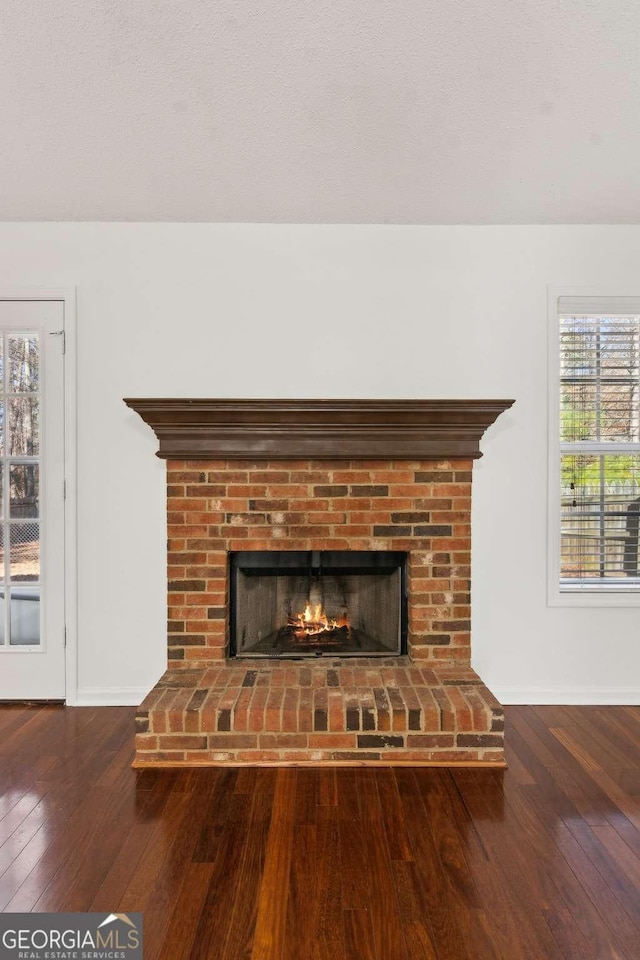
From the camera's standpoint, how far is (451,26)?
5.29 feet

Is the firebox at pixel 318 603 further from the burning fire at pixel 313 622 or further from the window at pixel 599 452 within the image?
the window at pixel 599 452

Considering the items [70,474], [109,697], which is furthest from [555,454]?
[109,697]

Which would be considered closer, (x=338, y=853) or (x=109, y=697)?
(x=338, y=853)

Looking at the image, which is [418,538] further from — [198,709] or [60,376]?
[60,376]

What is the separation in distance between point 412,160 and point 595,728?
103 inches

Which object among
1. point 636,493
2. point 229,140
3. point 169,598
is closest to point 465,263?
point 229,140

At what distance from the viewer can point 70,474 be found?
9.41ft

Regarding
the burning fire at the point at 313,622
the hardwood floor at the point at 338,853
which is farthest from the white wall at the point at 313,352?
the burning fire at the point at 313,622

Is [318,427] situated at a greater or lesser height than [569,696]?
greater

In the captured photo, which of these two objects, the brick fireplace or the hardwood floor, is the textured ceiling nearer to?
the brick fireplace

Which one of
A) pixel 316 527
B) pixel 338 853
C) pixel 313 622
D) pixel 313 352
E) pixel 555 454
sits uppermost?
pixel 313 352

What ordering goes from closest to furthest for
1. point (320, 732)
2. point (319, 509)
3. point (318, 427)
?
point (320, 732)
point (318, 427)
point (319, 509)

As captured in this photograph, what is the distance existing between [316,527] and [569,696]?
157 centimetres

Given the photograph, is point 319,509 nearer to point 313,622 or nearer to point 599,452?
point 313,622
